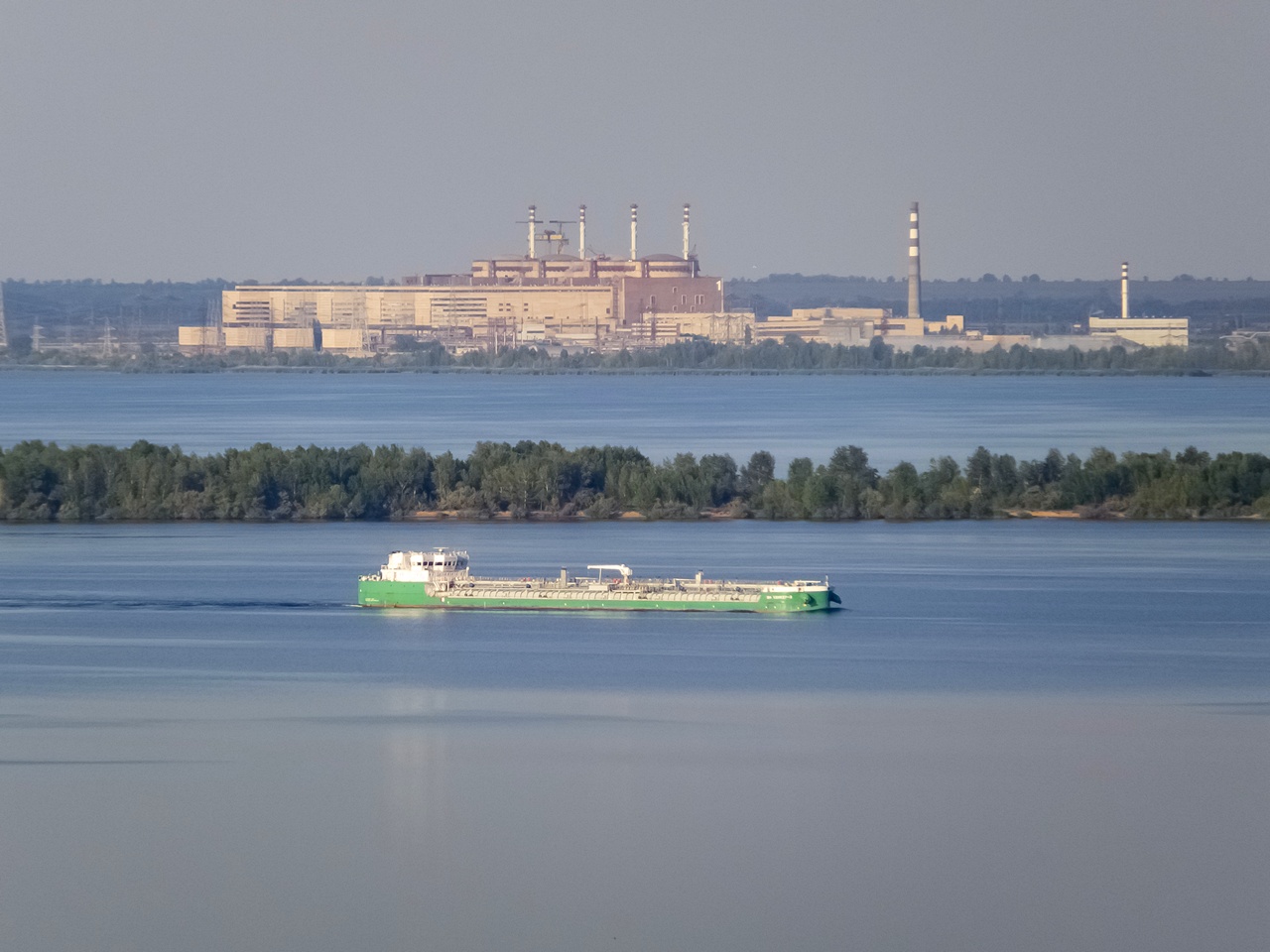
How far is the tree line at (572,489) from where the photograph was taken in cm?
2122

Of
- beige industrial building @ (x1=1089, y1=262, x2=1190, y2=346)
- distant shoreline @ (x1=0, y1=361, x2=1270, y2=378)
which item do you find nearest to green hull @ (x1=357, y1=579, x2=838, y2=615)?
distant shoreline @ (x1=0, y1=361, x2=1270, y2=378)

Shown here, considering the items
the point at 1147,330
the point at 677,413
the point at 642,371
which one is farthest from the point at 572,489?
the point at 1147,330

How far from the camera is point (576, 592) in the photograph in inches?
587

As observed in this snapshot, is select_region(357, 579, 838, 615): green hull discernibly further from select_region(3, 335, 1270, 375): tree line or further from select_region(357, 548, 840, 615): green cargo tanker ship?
select_region(3, 335, 1270, 375): tree line

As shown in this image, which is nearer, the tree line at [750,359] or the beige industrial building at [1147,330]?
the tree line at [750,359]

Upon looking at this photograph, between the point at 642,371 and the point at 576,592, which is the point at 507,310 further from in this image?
the point at 576,592

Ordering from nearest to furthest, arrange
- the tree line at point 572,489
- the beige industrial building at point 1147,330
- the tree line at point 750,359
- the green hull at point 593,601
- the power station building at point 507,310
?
the green hull at point 593,601 → the tree line at point 572,489 → the tree line at point 750,359 → the beige industrial building at point 1147,330 → the power station building at point 507,310

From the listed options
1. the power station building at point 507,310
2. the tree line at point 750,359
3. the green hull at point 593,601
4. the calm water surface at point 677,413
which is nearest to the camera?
the green hull at point 593,601

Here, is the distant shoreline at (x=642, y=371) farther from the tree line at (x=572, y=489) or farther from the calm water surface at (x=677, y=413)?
the tree line at (x=572, y=489)

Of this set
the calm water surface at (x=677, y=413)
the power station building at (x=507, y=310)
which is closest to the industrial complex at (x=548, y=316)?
the power station building at (x=507, y=310)

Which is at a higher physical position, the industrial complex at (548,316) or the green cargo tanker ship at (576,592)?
the industrial complex at (548,316)

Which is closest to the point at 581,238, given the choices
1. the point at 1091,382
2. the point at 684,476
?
the point at 1091,382

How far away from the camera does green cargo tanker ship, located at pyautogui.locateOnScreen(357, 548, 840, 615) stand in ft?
48.5

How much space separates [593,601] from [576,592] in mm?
133
